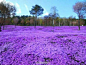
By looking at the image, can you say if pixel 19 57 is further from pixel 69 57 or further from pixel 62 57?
pixel 69 57

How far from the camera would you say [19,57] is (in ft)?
22.9

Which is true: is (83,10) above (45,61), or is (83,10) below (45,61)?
above

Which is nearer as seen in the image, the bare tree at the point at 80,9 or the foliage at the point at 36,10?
the bare tree at the point at 80,9

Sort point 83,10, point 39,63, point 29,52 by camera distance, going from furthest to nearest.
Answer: point 83,10
point 29,52
point 39,63

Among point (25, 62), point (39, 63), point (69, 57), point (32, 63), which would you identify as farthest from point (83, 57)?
point (25, 62)

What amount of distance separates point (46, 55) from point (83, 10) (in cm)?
2812

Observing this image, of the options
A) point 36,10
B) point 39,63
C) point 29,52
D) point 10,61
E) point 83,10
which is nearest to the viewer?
point 39,63

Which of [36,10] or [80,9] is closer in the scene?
[80,9]

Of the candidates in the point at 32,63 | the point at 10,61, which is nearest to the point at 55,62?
the point at 32,63

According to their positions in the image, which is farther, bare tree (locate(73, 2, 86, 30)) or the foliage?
the foliage

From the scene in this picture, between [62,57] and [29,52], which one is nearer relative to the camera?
[62,57]

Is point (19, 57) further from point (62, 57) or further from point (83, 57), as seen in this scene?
point (83, 57)

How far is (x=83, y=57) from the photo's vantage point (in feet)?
22.4

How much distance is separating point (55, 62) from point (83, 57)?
8.02 feet
